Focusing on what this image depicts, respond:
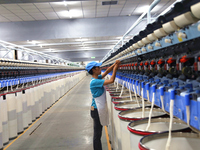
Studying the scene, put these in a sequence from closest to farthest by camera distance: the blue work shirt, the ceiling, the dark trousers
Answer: the blue work shirt < the dark trousers < the ceiling

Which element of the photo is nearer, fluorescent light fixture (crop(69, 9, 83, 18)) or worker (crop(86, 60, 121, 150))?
worker (crop(86, 60, 121, 150))

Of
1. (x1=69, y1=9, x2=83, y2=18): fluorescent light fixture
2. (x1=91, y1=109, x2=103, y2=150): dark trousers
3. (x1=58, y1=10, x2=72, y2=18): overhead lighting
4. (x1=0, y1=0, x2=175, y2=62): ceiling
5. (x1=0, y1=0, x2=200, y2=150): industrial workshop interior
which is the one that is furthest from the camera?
(x1=58, y1=10, x2=72, y2=18): overhead lighting

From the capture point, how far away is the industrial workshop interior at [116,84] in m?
1.62

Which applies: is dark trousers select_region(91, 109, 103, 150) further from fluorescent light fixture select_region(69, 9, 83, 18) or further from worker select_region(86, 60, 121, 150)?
fluorescent light fixture select_region(69, 9, 83, 18)

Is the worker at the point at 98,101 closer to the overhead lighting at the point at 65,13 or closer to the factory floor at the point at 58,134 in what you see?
the factory floor at the point at 58,134

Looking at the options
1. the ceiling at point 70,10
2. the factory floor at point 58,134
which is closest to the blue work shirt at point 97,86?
the factory floor at point 58,134

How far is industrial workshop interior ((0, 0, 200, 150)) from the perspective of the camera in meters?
1.62

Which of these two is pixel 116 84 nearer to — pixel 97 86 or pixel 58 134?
pixel 58 134

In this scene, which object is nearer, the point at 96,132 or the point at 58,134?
the point at 96,132

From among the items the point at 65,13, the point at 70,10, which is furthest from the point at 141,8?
the point at 65,13

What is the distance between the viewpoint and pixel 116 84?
6633 mm

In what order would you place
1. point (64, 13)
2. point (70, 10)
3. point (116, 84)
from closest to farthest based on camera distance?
point (116, 84), point (70, 10), point (64, 13)

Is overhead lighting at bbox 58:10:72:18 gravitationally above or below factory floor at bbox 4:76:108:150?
above

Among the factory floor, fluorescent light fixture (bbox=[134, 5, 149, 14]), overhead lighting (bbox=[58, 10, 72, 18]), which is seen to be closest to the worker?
the factory floor
